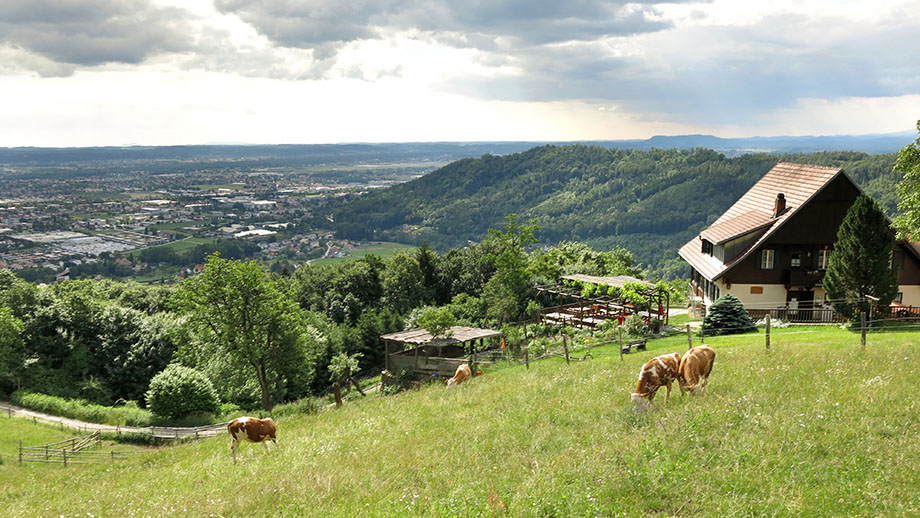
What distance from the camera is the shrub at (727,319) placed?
2883 cm

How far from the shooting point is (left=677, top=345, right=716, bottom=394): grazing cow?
1370 centimetres

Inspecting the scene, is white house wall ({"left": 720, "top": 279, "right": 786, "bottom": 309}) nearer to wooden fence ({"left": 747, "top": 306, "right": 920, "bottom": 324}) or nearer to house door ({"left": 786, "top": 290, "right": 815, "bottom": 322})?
house door ({"left": 786, "top": 290, "right": 815, "bottom": 322})

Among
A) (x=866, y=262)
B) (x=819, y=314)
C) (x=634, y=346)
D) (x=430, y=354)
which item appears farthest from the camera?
(x=430, y=354)

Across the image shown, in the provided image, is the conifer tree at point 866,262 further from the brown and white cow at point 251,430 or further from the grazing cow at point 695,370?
the brown and white cow at point 251,430

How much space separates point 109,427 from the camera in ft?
102

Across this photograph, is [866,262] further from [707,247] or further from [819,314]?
[707,247]

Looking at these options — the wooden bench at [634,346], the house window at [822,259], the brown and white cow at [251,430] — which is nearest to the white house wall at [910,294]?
the house window at [822,259]

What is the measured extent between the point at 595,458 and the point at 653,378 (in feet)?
11.4

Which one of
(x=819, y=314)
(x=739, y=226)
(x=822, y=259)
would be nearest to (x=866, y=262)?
(x=819, y=314)

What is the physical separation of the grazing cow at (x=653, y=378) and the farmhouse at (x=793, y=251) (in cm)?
2340

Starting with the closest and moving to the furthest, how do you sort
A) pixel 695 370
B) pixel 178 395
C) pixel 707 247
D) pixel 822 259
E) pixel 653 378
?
pixel 653 378 < pixel 695 370 < pixel 178 395 < pixel 822 259 < pixel 707 247

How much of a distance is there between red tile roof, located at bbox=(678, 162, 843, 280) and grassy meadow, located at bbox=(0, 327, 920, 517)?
18.7m

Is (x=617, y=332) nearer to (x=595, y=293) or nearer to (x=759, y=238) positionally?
(x=595, y=293)

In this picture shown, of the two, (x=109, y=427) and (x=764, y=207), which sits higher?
(x=764, y=207)
